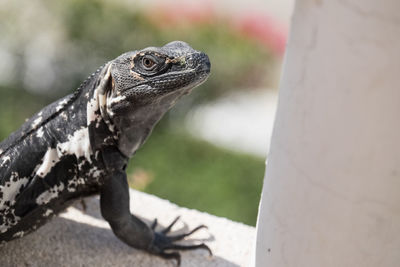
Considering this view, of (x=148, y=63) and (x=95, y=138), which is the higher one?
(x=148, y=63)

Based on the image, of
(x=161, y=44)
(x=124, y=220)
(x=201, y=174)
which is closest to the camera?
(x=124, y=220)

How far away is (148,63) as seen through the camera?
212 cm

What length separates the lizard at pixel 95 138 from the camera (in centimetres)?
210

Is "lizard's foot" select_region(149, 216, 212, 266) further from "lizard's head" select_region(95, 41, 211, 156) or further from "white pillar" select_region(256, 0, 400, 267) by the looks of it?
"white pillar" select_region(256, 0, 400, 267)

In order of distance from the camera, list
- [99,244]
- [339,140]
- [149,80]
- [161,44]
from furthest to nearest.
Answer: [161,44]
[99,244]
[149,80]
[339,140]

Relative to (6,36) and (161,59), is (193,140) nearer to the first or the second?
(6,36)

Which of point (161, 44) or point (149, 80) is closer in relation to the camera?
point (149, 80)

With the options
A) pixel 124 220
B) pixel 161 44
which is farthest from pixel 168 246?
pixel 161 44

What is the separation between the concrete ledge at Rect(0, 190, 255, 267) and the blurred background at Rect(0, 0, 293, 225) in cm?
224

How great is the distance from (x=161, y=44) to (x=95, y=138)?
10.7ft

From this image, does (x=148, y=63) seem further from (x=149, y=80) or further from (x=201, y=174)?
(x=201, y=174)

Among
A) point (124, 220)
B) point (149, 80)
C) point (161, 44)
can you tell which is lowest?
point (161, 44)

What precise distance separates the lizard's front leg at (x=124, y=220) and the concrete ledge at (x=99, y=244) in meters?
0.05

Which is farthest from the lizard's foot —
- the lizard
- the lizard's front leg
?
the lizard
